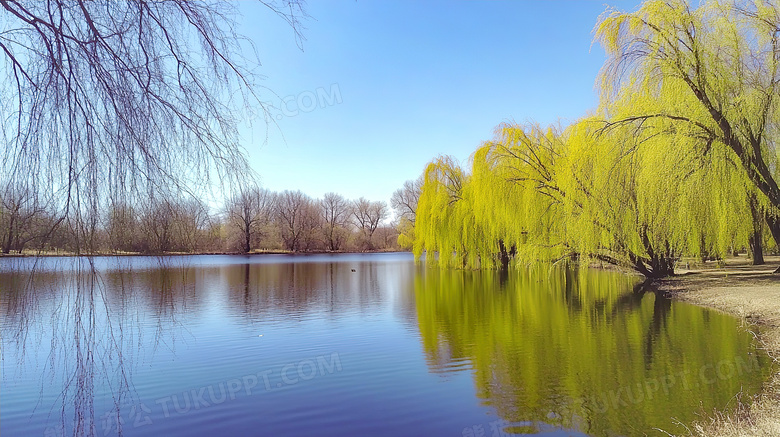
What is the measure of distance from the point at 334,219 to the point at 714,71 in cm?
5400

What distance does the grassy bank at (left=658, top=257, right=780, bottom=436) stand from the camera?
4234mm

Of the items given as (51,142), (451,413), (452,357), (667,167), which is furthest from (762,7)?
(51,142)

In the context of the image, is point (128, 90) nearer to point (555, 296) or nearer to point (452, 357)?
point (452, 357)

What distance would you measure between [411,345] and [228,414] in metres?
3.99

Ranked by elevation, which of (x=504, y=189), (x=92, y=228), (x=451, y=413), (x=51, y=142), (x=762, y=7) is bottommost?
(x=451, y=413)

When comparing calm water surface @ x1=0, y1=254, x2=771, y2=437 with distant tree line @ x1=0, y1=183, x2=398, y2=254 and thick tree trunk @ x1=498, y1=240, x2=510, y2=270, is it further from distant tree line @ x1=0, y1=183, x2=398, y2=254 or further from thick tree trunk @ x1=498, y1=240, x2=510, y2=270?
thick tree trunk @ x1=498, y1=240, x2=510, y2=270

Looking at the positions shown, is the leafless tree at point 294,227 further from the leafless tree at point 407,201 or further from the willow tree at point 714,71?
the willow tree at point 714,71

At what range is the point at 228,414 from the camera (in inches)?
220

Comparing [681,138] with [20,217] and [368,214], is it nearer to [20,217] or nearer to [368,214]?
[20,217]

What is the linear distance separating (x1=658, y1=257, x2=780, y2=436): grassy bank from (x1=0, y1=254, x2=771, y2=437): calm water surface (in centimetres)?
29

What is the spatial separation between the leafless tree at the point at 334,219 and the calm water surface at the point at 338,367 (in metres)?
45.6

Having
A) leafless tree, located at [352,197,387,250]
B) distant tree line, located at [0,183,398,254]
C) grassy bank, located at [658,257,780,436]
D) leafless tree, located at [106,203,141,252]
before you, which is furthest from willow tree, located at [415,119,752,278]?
leafless tree, located at [352,197,387,250]

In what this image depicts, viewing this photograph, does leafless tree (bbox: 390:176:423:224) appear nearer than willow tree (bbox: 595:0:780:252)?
No

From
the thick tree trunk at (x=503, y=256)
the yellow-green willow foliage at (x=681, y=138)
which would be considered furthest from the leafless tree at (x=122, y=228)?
the thick tree trunk at (x=503, y=256)
